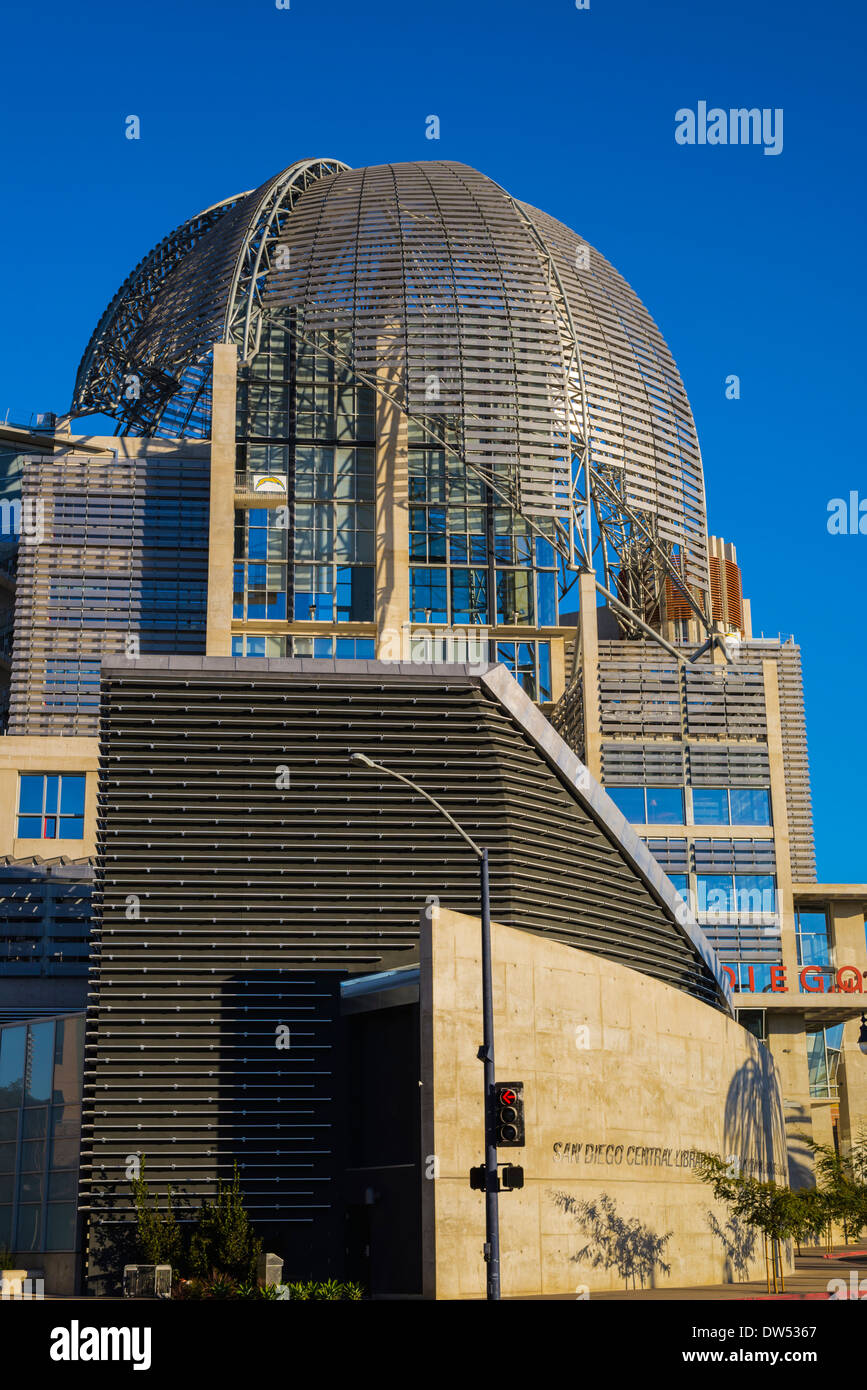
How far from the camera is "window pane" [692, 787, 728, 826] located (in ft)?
240

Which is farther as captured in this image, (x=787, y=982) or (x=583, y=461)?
(x=583, y=461)

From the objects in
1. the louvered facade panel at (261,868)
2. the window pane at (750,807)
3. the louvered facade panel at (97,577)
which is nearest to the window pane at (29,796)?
the louvered facade panel at (97,577)

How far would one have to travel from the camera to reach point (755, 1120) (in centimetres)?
4306

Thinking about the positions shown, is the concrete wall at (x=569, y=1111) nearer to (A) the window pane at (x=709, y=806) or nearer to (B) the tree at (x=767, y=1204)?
(B) the tree at (x=767, y=1204)

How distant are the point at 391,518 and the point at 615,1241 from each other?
155 feet

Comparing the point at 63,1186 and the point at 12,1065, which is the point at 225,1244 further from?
the point at 12,1065

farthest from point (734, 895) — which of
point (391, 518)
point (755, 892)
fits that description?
point (391, 518)

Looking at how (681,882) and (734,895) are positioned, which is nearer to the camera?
(681,882)

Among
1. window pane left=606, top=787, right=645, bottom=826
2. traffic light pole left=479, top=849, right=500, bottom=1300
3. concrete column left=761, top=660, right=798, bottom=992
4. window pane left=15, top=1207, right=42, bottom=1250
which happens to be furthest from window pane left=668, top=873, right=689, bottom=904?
traffic light pole left=479, top=849, right=500, bottom=1300

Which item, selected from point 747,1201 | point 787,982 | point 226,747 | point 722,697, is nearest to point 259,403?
point 722,697

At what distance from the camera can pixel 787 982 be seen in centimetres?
6938
